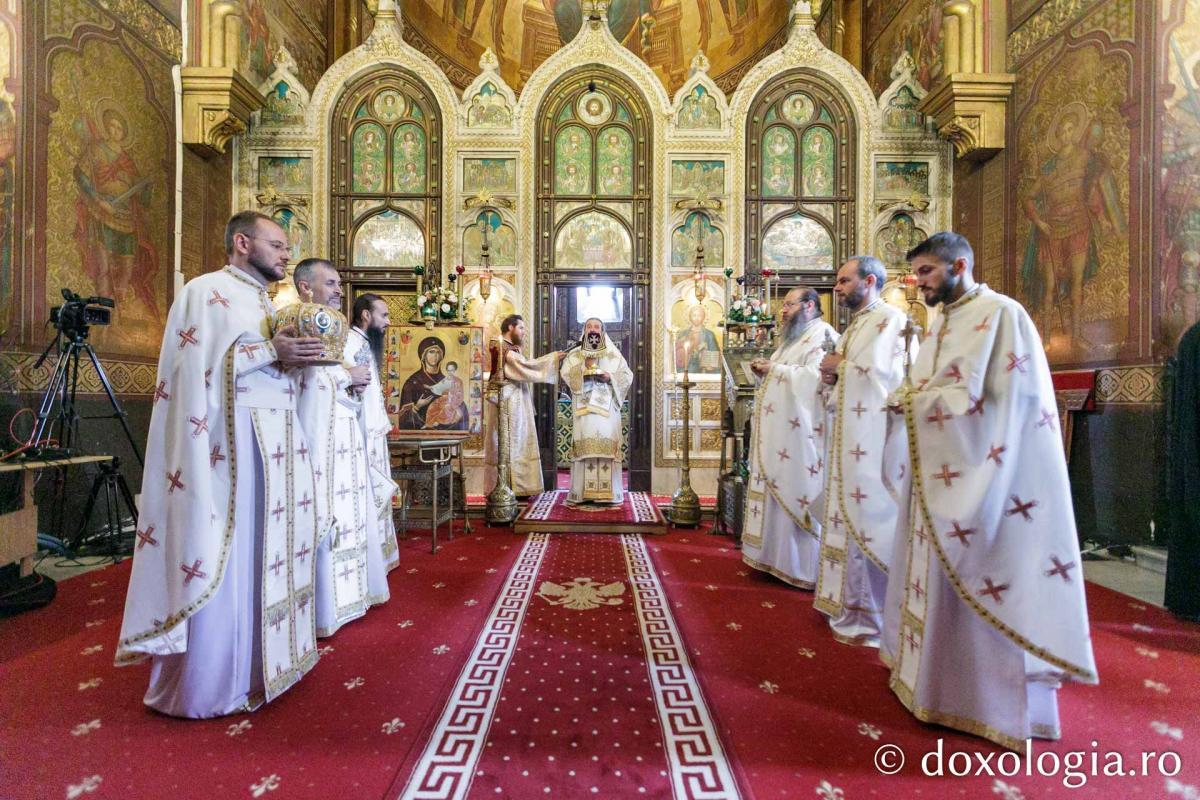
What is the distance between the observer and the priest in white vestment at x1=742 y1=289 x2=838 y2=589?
503cm

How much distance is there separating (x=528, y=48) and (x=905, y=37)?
9280mm

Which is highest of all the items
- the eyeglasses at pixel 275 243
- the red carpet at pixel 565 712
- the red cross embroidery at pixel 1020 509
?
the eyeglasses at pixel 275 243

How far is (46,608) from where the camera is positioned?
15.0 ft

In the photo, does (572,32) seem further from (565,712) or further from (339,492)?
(565,712)

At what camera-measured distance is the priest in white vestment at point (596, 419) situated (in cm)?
863

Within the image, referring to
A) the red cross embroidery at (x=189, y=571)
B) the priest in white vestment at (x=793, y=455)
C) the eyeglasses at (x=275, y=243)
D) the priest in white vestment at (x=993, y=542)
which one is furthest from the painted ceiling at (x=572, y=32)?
the red cross embroidery at (x=189, y=571)

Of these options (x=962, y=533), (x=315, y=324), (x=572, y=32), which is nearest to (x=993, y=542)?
(x=962, y=533)

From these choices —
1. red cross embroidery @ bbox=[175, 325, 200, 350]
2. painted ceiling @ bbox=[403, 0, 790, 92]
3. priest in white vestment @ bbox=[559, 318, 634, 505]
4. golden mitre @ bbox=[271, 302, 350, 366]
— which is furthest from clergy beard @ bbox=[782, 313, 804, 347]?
painted ceiling @ bbox=[403, 0, 790, 92]

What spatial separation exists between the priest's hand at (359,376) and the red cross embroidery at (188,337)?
1468mm

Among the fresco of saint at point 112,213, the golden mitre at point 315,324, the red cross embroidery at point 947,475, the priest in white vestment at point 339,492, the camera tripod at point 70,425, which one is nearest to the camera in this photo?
the red cross embroidery at point 947,475

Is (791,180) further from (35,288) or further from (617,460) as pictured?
(35,288)

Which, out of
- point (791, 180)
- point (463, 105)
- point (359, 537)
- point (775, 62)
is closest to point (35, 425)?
point (359, 537)

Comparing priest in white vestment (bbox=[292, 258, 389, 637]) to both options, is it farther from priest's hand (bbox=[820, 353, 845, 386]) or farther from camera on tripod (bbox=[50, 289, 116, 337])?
priest's hand (bbox=[820, 353, 845, 386])

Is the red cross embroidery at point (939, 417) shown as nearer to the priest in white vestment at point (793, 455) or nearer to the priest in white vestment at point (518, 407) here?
the priest in white vestment at point (793, 455)
